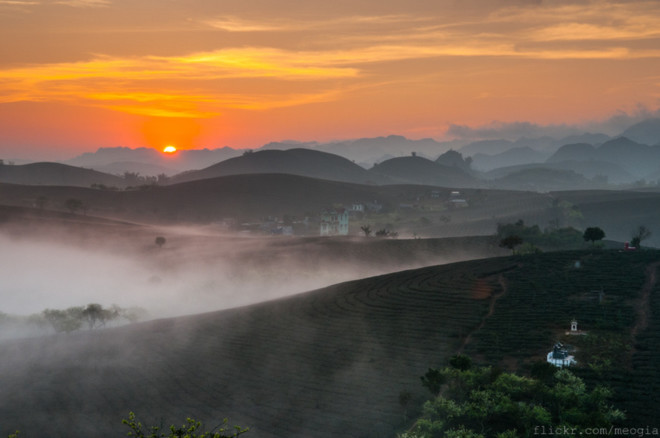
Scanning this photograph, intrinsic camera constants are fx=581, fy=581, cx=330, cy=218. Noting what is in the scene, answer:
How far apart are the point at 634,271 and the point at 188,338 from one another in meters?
48.1

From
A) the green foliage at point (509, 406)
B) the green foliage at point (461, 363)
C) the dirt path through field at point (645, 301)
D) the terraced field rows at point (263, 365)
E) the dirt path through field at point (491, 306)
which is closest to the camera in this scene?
the green foliage at point (509, 406)

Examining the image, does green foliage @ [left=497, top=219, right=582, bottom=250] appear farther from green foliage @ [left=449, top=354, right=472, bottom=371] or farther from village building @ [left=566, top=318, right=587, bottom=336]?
green foliage @ [left=449, top=354, right=472, bottom=371]

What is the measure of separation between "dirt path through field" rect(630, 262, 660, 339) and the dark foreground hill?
148mm

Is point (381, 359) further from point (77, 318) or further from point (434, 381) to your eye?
point (77, 318)

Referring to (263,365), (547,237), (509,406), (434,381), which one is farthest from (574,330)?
(547,237)

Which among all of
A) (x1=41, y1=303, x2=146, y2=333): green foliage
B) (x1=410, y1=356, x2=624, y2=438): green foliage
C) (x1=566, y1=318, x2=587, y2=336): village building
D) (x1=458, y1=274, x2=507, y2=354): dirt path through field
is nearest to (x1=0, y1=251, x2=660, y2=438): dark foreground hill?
(x1=458, y1=274, x2=507, y2=354): dirt path through field

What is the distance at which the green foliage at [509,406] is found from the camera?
105ft

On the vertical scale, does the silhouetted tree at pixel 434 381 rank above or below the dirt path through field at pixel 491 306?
below

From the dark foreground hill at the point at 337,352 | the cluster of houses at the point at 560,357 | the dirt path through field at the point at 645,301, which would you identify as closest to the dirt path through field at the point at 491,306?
the dark foreground hill at the point at 337,352

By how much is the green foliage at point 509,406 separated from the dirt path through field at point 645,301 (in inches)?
479

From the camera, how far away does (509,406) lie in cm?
3344

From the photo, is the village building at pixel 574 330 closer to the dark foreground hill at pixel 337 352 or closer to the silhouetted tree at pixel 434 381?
the dark foreground hill at pixel 337 352

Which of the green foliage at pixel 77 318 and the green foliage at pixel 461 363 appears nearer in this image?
the green foliage at pixel 461 363

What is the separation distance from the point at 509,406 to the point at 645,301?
25.9 m
